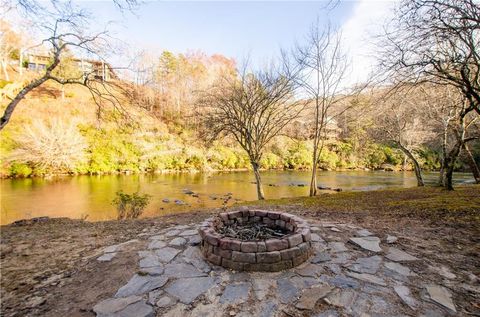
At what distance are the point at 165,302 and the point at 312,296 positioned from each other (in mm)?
1358

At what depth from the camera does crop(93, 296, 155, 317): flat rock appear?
190 centimetres

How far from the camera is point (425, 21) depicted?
3.96m

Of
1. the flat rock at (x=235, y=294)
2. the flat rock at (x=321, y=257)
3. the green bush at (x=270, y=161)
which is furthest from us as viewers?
the green bush at (x=270, y=161)

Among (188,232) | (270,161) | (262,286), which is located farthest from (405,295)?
(270,161)

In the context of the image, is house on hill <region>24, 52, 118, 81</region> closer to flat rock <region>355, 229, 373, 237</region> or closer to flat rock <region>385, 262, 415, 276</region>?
flat rock <region>355, 229, 373, 237</region>

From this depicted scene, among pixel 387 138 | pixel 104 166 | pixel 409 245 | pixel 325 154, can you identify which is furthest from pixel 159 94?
pixel 409 245

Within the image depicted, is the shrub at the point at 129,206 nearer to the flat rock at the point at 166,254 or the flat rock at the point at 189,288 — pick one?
the flat rock at the point at 166,254

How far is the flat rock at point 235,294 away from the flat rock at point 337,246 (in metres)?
1.43

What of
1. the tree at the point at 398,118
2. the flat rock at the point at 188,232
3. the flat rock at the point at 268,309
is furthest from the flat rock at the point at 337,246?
the tree at the point at 398,118

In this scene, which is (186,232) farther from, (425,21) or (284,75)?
(284,75)

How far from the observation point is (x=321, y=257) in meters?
2.87

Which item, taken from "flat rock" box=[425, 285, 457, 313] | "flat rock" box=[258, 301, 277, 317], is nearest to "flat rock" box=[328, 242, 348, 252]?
"flat rock" box=[425, 285, 457, 313]

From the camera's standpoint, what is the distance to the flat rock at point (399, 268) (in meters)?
2.45

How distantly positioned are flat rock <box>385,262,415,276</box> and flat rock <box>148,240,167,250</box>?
114 inches
